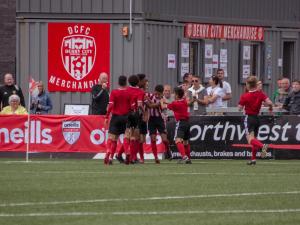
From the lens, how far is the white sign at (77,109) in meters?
33.1

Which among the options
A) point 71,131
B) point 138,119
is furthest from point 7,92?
point 138,119

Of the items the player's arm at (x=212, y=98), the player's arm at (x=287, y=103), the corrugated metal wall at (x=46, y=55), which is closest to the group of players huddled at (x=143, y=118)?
the player's arm at (x=287, y=103)

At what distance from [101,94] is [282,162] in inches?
204

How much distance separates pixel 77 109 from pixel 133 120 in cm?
760

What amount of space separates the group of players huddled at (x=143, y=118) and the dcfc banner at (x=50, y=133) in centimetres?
225

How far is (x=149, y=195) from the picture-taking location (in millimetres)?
16219

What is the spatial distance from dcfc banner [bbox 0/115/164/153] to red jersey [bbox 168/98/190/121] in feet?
10.3

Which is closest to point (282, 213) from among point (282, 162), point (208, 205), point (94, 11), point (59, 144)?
point (208, 205)

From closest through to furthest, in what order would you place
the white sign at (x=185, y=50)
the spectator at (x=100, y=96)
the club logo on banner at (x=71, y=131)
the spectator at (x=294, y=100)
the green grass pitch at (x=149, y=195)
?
1. the green grass pitch at (x=149, y=195)
2. the spectator at (x=294, y=100)
3. the club logo on banner at (x=71, y=131)
4. the spectator at (x=100, y=96)
5. the white sign at (x=185, y=50)

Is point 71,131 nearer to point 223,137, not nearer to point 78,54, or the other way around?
point 223,137

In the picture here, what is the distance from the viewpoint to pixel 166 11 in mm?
34000

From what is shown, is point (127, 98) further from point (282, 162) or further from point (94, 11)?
point (94, 11)

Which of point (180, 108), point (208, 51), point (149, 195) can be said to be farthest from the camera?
point (208, 51)

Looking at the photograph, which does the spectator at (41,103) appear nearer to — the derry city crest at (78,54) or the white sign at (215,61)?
the derry city crest at (78,54)
